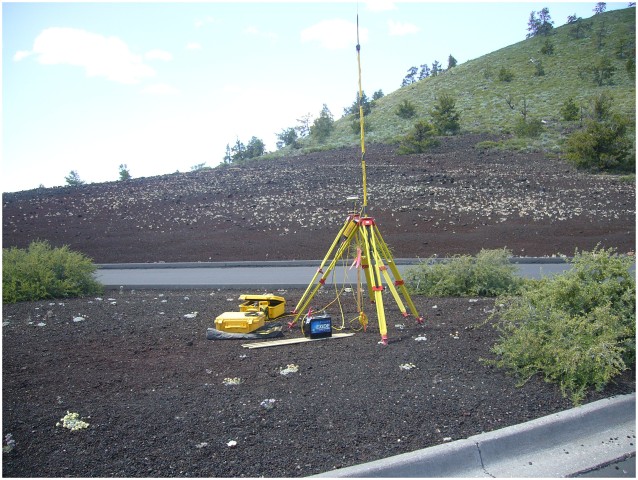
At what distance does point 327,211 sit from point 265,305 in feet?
44.0

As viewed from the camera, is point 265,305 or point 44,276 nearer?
point 265,305

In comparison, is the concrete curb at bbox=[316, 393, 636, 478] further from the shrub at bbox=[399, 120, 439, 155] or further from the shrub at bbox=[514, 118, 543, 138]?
the shrub at bbox=[514, 118, 543, 138]

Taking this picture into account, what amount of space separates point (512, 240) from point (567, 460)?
13338 millimetres

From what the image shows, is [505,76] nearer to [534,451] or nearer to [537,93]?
[537,93]

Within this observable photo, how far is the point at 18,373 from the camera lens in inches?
248

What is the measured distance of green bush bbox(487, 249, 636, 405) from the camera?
5406 mm

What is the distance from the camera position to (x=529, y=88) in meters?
57.2

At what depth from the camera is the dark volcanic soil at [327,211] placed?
17.3 meters

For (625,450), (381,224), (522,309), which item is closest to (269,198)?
(381,224)

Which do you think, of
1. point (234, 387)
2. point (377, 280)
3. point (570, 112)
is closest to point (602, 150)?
point (570, 112)

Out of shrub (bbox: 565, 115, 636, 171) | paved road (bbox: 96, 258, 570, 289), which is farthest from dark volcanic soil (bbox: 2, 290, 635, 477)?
shrub (bbox: 565, 115, 636, 171)

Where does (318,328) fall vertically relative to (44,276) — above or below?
below

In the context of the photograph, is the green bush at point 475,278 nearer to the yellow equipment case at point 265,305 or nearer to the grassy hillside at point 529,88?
the yellow equipment case at point 265,305

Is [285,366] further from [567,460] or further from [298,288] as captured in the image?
[298,288]
